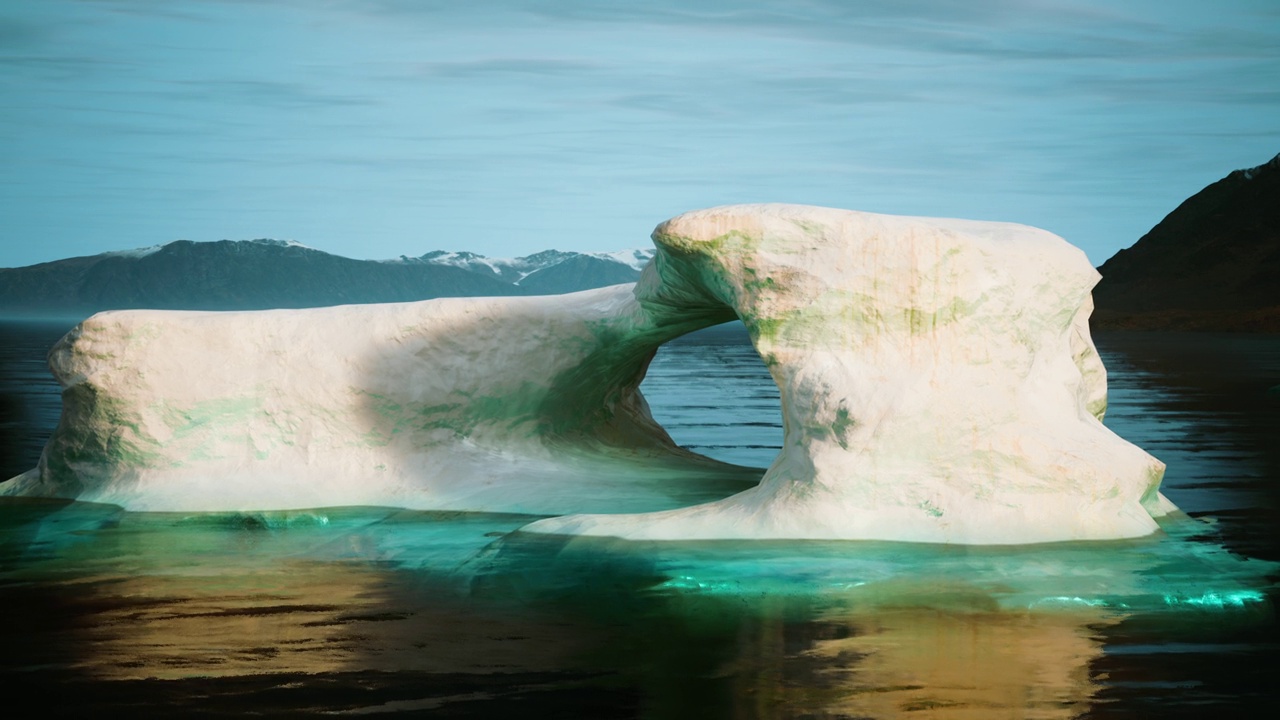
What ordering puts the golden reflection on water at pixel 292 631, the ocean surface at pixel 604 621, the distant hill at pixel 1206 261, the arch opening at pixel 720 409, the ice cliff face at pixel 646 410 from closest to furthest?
the ocean surface at pixel 604 621 < the golden reflection on water at pixel 292 631 < the ice cliff face at pixel 646 410 < the arch opening at pixel 720 409 < the distant hill at pixel 1206 261

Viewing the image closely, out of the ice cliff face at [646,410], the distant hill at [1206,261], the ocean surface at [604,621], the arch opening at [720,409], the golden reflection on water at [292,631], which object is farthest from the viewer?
the distant hill at [1206,261]

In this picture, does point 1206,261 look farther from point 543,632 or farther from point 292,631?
point 292,631

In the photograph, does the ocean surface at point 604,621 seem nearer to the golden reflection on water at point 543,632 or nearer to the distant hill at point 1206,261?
the golden reflection on water at point 543,632

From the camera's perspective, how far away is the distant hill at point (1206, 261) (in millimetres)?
115375

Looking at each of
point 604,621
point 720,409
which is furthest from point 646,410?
point 720,409

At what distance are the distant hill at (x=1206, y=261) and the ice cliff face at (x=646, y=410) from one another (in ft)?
306

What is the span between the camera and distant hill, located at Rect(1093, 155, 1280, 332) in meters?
115

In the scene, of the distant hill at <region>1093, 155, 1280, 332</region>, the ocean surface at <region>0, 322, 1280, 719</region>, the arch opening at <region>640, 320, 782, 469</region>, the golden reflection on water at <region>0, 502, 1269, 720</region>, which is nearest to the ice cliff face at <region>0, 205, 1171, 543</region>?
the ocean surface at <region>0, 322, 1280, 719</region>

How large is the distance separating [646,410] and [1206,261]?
12075 cm

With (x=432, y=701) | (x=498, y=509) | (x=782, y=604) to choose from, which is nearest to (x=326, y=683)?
(x=432, y=701)

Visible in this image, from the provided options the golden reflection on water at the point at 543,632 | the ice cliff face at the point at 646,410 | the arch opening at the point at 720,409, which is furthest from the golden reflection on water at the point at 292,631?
the arch opening at the point at 720,409

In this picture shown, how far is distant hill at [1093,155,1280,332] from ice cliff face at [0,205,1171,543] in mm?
93341

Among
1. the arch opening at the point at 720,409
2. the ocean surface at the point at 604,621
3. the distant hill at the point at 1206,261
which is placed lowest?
the ocean surface at the point at 604,621

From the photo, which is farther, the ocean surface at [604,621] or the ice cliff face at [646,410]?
the ice cliff face at [646,410]
